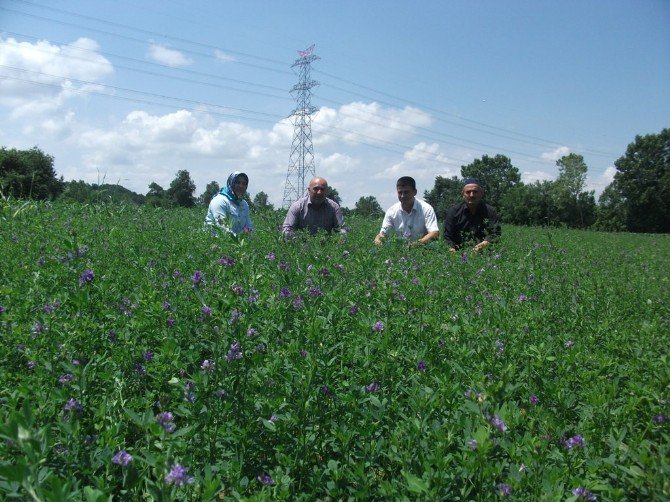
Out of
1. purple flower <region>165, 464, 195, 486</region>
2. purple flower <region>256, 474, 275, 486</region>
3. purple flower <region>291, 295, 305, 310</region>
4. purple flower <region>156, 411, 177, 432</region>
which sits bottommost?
purple flower <region>256, 474, 275, 486</region>

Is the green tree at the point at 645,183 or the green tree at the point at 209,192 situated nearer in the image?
the green tree at the point at 209,192

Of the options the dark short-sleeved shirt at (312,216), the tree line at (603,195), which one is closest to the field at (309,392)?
the dark short-sleeved shirt at (312,216)

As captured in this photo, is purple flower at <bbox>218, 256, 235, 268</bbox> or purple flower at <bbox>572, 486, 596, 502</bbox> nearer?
purple flower at <bbox>572, 486, 596, 502</bbox>

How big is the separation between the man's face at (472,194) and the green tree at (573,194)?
205 feet

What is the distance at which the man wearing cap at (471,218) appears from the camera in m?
6.54

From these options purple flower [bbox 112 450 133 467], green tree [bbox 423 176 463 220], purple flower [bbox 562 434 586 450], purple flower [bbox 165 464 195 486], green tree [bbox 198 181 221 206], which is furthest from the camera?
green tree [bbox 423 176 463 220]

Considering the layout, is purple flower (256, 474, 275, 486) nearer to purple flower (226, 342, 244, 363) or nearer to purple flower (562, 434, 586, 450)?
purple flower (226, 342, 244, 363)

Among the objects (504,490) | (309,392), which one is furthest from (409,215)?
(504,490)

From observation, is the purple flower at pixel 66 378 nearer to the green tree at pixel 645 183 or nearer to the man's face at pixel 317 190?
the man's face at pixel 317 190

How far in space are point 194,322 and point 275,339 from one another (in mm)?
689

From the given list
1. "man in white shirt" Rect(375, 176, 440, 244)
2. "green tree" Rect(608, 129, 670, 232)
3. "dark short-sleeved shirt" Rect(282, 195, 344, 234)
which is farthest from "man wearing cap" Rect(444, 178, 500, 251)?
"green tree" Rect(608, 129, 670, 232)

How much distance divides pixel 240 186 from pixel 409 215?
230 cm

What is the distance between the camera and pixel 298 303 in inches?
95.7

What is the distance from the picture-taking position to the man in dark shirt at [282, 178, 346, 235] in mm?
6270
